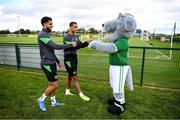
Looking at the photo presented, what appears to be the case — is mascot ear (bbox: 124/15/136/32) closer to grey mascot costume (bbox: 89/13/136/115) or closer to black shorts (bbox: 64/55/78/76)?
grey mascot costume (bbox: 89/13/136/115)

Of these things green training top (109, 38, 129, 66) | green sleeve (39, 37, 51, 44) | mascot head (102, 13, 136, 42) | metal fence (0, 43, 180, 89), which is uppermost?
mascot head (102, 13, 136, 42)

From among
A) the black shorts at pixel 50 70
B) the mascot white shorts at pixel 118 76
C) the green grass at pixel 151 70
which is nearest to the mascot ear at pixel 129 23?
the mascot white shorts at pixel 118 76

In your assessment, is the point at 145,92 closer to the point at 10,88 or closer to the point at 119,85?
the point at 119,85

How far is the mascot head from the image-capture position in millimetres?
4301

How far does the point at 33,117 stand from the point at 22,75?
3933 mm

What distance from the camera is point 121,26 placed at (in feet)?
14.3

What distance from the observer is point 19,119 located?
4453 millimetres

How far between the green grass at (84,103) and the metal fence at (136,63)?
1.07m

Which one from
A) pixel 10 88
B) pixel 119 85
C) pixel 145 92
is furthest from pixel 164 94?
pixel 10 88

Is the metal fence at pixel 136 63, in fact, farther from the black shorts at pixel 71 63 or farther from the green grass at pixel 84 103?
the black shorts at pixel 71 63

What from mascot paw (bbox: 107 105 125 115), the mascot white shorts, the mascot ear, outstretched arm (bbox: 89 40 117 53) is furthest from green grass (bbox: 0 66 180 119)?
the mascot ear

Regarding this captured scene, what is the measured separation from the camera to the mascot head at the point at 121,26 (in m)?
4.30

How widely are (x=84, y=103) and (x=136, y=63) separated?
18.6ft

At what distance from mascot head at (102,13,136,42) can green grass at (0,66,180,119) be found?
163 cm
